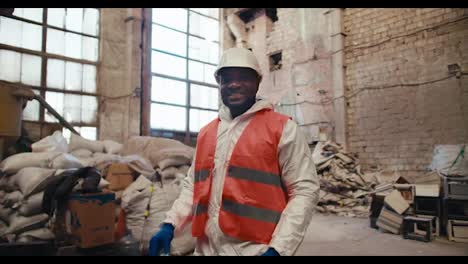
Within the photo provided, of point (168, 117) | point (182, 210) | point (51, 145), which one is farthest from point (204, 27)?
point (182, 210)

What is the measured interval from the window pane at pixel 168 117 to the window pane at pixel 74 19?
7.95 feet

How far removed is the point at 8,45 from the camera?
6.37 meters

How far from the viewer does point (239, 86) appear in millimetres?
1452

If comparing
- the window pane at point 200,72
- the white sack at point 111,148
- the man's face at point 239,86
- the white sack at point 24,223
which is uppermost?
the window pane at point 200,72

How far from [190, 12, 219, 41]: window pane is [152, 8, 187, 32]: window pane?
0.97 ft

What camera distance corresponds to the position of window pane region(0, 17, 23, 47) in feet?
21.0

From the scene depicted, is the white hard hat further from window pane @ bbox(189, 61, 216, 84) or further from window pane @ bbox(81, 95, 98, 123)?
window pane @ bbox(189, 61, 216, 84)

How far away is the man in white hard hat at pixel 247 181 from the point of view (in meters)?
1.26

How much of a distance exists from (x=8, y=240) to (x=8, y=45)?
4.75 m

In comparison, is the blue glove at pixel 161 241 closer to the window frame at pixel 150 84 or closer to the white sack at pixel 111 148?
the white sack at pixel 111 148

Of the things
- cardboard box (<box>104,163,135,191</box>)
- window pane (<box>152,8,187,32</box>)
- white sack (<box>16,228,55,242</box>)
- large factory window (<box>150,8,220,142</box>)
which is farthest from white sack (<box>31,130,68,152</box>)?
window pane (<box>152,8,187,32</box>)

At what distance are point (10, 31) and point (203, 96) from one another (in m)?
4.75

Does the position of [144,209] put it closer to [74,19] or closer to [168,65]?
[74,19]

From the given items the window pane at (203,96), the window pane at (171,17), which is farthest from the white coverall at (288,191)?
the window pane at (171,17)
